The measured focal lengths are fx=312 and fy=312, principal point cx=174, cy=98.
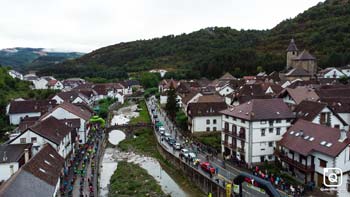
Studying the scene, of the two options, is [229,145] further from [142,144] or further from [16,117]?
[16,117]

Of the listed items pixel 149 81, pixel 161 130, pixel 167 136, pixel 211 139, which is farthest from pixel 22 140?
pixel 149 81

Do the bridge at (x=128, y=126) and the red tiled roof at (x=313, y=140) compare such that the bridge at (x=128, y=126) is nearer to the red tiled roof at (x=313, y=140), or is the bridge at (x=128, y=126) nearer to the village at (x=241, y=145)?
the village at (x=241, y=145)

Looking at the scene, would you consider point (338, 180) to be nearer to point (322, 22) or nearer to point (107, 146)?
point (107, 146)

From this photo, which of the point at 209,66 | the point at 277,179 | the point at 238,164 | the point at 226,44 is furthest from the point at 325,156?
the point at 226,44

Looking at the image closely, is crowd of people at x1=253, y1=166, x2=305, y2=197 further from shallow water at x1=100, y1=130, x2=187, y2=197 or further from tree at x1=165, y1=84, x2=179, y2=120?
tree at x1=165, y1=84, x2=179, y2=120

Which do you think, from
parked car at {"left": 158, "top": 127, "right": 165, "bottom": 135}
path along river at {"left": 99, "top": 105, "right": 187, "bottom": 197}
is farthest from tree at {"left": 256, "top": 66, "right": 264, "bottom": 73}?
path along river at {"left": 99, "top": 105, "right": 187, "bottom": 197}

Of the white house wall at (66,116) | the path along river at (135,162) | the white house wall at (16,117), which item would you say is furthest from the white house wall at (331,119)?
the white house wall at (16,117)
